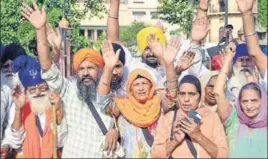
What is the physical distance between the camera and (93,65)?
7.75 m

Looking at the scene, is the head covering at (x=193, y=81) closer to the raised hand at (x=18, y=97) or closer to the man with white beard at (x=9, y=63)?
the raised hand at (x=18, y=97)

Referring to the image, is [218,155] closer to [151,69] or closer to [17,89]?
[151,69]

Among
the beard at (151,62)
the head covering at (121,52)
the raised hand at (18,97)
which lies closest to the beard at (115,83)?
the head covering at (121,52)

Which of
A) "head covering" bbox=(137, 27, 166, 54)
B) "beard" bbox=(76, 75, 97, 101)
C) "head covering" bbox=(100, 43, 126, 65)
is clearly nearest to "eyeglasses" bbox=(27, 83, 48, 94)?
"beard" bbox=(76, 75, 97, 101)

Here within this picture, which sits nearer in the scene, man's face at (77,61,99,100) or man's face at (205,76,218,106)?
man's face at (77,61,99,100)

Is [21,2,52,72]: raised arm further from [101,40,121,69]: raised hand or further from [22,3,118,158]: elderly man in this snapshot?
[101,40,121,69]: raised hand

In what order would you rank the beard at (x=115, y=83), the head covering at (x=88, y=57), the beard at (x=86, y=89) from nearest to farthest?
the beard at (x=86, y=89)
the head covering at (x=88, y=57)
the beard at (x=115, y=83)

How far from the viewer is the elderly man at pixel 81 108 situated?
7.52 m

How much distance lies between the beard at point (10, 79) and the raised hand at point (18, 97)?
0.36 feet

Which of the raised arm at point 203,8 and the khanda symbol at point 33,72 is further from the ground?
the raised arm at point 203,8

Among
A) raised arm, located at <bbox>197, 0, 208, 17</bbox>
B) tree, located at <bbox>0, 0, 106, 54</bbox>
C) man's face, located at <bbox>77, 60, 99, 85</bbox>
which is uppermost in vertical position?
tree, located at <bbox>0, 0, 106, 54</bbox>

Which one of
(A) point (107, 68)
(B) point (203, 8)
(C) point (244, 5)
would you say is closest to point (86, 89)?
(A) point (107, 68)

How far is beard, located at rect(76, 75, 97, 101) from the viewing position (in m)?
7.62

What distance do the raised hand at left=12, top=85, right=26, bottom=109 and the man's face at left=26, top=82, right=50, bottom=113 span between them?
0.22 feet
